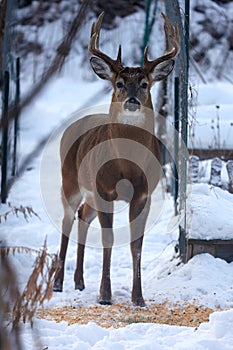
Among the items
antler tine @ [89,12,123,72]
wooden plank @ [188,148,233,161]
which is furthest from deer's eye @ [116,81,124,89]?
wooden plank @ [188,148,233,161]

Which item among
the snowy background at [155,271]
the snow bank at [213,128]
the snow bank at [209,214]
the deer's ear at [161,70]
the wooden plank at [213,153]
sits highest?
the deer's ear at [161,70]

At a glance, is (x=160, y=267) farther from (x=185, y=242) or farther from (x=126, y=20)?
(x=126, y=20)

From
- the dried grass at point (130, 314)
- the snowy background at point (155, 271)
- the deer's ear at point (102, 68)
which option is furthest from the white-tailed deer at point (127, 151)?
the snowy background at point (155, 271)

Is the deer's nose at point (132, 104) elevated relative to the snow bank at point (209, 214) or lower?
elevated

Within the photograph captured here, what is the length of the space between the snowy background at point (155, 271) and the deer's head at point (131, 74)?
1.17ft

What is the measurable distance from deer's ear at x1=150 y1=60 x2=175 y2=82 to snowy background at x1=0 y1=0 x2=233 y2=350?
0.90 ft

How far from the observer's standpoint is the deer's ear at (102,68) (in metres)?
5.54

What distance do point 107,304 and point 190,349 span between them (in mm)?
1808

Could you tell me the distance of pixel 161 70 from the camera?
565 cm

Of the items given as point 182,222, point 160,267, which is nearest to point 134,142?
point 182,222

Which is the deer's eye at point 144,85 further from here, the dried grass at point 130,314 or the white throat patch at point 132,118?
the dried grass at point 130,314

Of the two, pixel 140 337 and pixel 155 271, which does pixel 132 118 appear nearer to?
pixel 155 271

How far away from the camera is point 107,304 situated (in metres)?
5.44

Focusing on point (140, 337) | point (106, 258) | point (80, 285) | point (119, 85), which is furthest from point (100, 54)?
point (140, 337)
